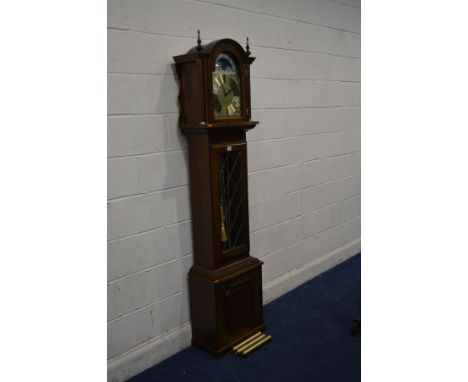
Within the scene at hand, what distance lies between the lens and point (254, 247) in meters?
2.94

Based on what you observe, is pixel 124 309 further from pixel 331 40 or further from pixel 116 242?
pixel 331 40

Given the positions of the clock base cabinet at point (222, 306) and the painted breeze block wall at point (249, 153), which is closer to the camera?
the painted breeze block wall at point (249, 153)

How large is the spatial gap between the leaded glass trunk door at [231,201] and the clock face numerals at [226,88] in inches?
7.0

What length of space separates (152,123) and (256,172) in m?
0.88

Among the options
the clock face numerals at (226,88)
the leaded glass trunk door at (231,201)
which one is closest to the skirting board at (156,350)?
the leaded glass trunk door at (231,201)

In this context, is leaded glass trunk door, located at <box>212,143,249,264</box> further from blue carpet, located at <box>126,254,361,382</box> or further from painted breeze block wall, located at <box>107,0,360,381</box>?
blue carpet, located at <box>126,254,361,382</box>

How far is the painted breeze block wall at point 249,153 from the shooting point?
84.2 inches

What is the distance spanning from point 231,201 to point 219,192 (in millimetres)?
157

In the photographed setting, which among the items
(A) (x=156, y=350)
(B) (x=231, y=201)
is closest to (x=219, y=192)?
(B) (x=231, y=201)

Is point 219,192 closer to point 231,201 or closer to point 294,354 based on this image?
point 231,201

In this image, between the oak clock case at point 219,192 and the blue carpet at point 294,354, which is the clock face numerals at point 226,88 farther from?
the blue carpet at point 294,354

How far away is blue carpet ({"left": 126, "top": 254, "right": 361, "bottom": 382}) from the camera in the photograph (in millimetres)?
2250

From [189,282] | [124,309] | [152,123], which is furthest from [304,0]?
[124,309]

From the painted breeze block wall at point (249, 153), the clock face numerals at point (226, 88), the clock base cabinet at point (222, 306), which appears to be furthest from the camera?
the clock base cabinet at point (222, 306)
